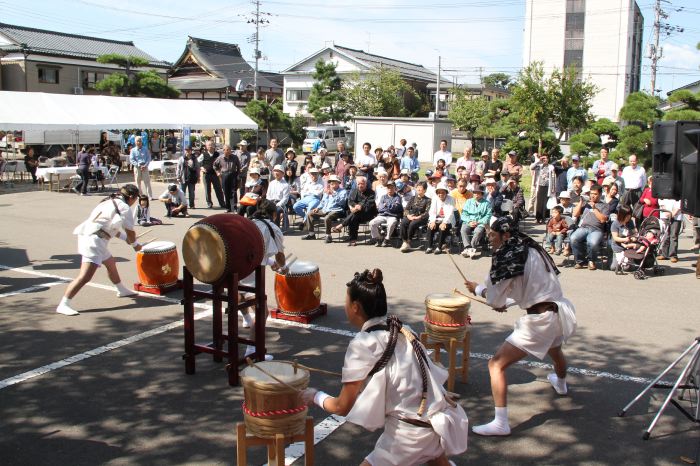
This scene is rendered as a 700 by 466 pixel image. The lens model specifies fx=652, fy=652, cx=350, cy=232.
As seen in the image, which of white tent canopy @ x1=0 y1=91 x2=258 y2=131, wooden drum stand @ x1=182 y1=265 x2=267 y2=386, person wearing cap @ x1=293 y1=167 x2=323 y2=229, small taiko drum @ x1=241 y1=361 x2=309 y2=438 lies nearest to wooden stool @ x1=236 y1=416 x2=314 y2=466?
small taiko drum @ x1=241 y1=361 x2=309 y2=438

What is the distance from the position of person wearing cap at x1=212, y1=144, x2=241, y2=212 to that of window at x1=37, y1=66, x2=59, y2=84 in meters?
34.1

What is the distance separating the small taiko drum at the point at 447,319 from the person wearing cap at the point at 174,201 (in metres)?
11.8

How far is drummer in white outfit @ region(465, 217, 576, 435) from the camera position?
5.16 m

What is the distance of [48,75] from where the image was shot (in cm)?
4634

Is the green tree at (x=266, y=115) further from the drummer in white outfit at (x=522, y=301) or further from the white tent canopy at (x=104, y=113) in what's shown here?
the drummer in white outfit at (x=522, y=301)

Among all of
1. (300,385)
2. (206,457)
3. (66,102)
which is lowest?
(206,457)

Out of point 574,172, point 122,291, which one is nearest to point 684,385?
point 122,291

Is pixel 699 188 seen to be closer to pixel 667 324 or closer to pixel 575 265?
pixel 667 324

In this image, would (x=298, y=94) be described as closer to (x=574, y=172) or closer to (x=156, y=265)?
(x=574, y=172)

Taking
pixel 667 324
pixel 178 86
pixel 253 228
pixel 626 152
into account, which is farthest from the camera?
pixel 178 86

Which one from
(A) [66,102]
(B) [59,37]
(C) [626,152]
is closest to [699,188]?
(C) [626,152]

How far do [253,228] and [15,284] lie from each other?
5.66 meters

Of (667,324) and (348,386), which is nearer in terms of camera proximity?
(348,386)

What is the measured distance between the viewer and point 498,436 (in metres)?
5.15
